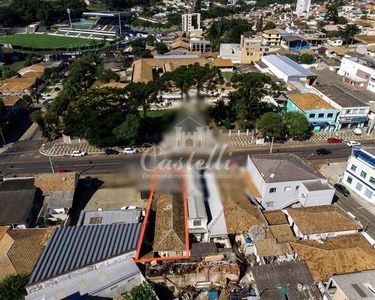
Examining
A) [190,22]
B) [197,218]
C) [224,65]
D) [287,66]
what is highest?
[190,22]

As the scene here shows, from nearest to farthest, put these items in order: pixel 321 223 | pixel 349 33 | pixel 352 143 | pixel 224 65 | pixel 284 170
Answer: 1. pixel 321 223
2. pixel 284 170
3. pixel 352 143
4. pixel 224 65
5. pixel 349 33

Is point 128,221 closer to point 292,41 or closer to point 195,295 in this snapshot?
point 195,295

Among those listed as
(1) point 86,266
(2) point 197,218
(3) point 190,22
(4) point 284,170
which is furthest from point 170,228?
(3) point 190,22

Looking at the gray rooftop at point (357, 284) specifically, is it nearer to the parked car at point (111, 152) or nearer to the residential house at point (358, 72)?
the parked car at point (111, 152)

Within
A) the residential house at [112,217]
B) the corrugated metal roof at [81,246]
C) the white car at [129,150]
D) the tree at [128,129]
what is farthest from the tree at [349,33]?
the corrugated metal roof at [81,246]

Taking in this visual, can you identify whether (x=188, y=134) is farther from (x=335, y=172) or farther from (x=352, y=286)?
(x=352, y=286)

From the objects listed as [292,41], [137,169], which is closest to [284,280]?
[137,169]
